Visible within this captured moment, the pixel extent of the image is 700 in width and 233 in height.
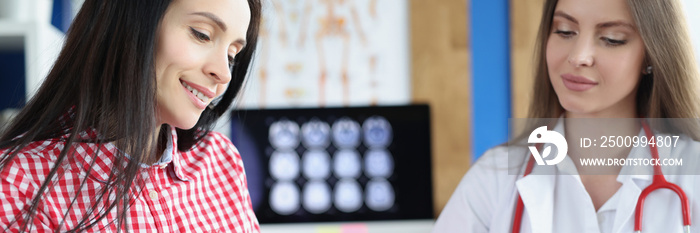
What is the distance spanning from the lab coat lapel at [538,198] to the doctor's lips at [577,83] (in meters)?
0.22

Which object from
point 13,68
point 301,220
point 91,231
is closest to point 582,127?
point 91,231

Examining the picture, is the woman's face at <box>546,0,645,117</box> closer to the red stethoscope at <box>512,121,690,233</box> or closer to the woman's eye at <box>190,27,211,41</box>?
the red stethoscope at <box>512,121,690,233</box>

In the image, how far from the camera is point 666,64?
138cm

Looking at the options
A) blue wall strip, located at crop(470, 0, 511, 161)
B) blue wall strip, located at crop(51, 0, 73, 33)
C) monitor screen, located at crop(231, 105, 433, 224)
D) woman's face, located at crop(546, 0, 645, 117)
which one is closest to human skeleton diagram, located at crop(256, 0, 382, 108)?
monitor screen, located at crop(231, 105, 433, 224)

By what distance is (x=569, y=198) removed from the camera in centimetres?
144

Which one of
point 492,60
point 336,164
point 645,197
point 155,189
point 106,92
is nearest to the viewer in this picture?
point 106,92

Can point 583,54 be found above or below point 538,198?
above

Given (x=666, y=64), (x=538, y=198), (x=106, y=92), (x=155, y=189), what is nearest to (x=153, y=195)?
Answer: (x=155, y=189)

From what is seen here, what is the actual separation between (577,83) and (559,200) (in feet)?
0.89

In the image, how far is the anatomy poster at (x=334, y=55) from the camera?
9.76 feet

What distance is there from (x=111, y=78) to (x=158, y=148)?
0.23 m

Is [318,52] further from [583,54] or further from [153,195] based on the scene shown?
[153,195]

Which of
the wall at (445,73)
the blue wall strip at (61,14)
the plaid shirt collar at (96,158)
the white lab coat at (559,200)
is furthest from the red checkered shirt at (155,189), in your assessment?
the wall at (445,73)

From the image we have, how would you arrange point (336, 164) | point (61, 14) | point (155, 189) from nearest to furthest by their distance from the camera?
point (155, 189)
point (61, 14)
point (336, 164)
